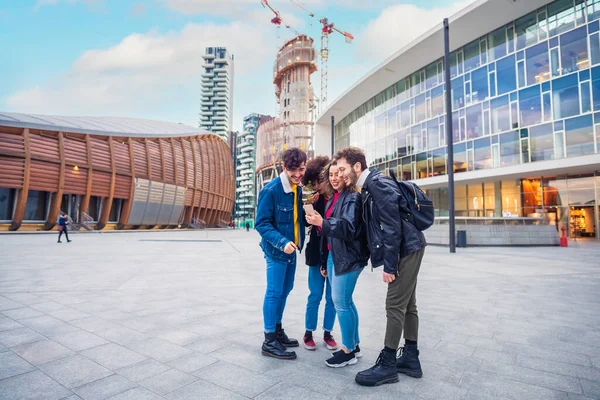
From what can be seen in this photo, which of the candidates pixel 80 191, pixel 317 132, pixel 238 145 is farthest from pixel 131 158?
pixel 238 145

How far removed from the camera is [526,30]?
23.3 metres

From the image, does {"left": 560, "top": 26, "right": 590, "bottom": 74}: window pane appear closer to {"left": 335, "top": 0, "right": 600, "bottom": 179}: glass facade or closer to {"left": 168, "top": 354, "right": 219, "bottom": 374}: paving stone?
{"left": 335, "top": 0, "right": 600, "bottom": 179}: glass facade

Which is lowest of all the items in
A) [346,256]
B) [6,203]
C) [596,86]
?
[346,256]

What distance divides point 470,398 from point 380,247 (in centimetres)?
118

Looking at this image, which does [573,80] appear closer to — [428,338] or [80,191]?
[428,338]

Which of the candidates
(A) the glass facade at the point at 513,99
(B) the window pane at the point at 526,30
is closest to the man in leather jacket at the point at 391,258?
(A) the glass facade at the point at 513,99

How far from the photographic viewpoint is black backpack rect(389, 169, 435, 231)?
2779 mm

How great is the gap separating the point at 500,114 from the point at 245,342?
86.9 ft

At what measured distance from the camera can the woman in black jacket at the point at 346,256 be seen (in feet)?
9.20

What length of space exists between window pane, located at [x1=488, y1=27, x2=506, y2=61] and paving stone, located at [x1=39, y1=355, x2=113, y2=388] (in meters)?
29.5

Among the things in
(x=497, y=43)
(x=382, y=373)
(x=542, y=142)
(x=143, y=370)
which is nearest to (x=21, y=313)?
(x=143, y=370)

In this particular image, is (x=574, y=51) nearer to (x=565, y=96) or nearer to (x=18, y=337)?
(x=565, y=96)

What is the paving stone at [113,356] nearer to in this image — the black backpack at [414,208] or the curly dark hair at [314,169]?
the curly dark hair at [314,169]

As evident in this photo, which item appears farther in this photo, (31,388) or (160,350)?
(160,350)
